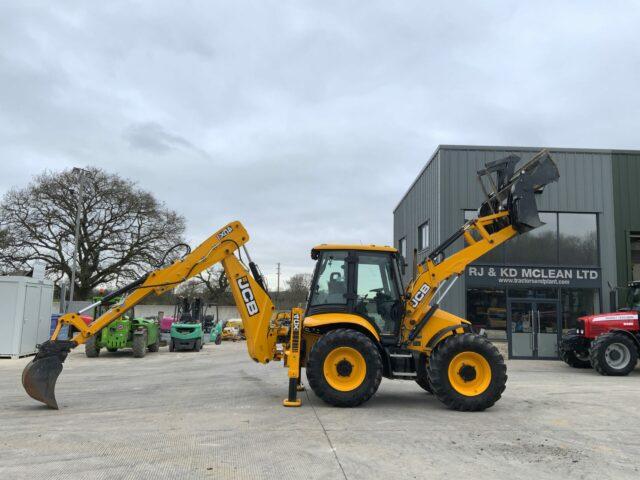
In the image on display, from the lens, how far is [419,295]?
869 cm

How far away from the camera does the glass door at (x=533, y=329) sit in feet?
60.1

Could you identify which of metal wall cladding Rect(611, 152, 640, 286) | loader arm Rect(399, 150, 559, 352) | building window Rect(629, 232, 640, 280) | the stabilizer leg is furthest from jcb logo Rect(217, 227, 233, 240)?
building window Rect(629, 232, 640, 280)

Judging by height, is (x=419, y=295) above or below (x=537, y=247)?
below

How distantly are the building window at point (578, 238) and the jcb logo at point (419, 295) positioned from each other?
40.7 feet

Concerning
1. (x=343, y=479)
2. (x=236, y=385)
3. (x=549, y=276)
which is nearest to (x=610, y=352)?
(x=549, y=276)

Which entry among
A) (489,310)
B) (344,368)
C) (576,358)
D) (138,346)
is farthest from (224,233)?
(489,310)

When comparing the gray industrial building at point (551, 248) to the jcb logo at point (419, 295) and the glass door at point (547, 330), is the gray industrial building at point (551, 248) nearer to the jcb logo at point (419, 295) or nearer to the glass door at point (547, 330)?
the glass door at point (547, 330)

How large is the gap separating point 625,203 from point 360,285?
15099 millimetres

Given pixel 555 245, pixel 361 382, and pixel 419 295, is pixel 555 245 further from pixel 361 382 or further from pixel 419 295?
pixel 361 382

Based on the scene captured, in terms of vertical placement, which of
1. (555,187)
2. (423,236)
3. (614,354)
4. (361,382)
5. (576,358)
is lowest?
(576,358)

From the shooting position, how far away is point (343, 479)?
15.6ft

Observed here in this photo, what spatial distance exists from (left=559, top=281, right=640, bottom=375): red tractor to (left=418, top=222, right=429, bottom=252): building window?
7.32 meters

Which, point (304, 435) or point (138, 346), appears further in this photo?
point (138, 346)

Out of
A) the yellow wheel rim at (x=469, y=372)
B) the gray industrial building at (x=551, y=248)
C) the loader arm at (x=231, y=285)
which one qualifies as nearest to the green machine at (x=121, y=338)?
the loader arm at (x=231, y=285)
